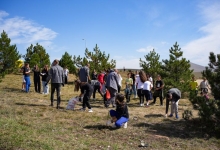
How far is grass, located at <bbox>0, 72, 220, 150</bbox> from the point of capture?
16.7 feet

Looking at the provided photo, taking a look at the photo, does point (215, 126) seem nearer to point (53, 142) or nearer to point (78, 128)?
point (78, 128)

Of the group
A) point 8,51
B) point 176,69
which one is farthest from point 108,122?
point 8,51

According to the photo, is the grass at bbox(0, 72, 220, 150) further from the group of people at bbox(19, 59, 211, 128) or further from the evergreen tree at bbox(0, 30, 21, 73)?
the evergreen tree at bbox(0, 30, 21, 73)

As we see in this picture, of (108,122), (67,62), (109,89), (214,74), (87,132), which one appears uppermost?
(67,62)

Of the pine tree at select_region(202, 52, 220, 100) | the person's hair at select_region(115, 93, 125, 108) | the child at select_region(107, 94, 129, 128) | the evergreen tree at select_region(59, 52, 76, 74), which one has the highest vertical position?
the evergreen tree at select_region(59, 52, 76, 74)

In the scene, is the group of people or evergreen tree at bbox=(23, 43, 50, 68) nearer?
the group of people

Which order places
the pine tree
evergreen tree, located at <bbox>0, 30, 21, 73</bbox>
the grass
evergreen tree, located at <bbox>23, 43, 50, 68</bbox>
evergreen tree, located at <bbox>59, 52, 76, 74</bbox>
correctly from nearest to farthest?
the grass
the pine tree
evergreen tree, located at <bbox>0, 30, 21, 73</bbox>
evergreen tree, located at <bbox>59, 52, 76, 74</bbox>
evergreen tree, located at <bbox>23, 43, 50, 68</bbox>

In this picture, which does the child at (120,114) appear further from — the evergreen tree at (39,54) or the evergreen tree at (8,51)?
the evergreen tree at (39,54)

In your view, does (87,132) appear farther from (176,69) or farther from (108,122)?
(176,69)

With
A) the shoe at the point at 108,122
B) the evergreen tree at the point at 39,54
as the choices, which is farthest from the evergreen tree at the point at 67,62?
the shoe at the point at 108,122

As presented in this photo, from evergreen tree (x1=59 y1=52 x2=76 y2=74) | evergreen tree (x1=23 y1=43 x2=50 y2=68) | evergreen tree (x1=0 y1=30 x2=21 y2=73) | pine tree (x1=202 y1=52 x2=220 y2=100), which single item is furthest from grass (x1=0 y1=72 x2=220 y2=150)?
evergreen tree (x1=23 y1=43 x2=50 y2=68)

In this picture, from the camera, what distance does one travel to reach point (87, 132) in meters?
6.32

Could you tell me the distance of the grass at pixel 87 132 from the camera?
5090mm

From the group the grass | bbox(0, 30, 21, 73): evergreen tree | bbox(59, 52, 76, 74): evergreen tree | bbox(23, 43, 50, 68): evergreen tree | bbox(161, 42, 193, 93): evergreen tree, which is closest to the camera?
the grass
